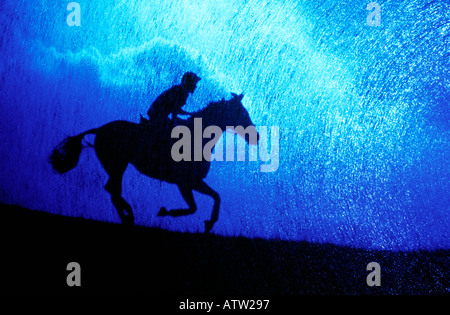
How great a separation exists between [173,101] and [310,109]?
5.01 feet

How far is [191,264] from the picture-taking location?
3131 millimetres

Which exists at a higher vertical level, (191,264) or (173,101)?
(173,101)

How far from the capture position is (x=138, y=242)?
3.44 m

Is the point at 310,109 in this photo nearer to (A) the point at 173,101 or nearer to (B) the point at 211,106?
(B) the point at 211,106

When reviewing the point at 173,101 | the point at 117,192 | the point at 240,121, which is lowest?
the point at 117,192

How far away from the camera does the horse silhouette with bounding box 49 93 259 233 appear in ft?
9.86

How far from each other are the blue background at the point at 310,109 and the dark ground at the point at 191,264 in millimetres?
180

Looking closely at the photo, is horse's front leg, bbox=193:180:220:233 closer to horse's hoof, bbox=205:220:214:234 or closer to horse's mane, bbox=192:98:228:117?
horse's hoof, bbox=205:220:214:234

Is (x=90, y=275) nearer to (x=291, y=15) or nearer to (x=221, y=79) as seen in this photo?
(x=221, y=79)

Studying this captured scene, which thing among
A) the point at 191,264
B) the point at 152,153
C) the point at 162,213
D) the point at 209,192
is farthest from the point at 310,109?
the point at 191,264

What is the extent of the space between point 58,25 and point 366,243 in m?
Result: 4.46

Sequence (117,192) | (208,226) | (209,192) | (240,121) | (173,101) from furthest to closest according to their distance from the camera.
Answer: (173,101) → (208,226) → (117,192) → (209,192) → (240,121)
